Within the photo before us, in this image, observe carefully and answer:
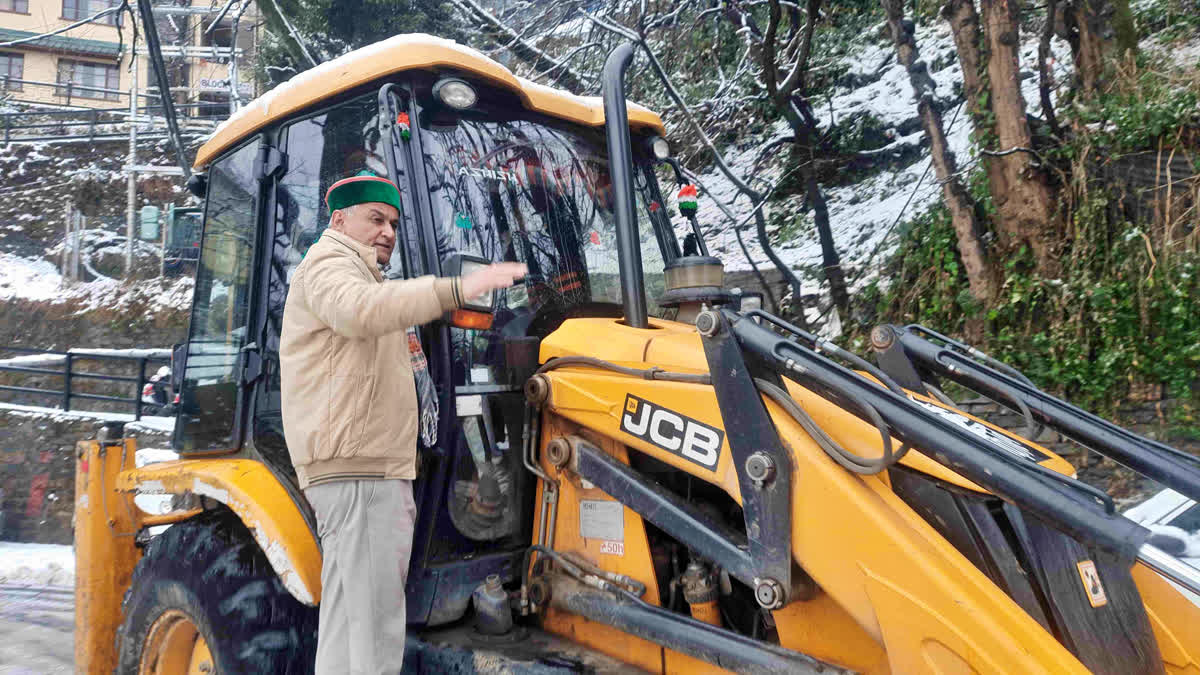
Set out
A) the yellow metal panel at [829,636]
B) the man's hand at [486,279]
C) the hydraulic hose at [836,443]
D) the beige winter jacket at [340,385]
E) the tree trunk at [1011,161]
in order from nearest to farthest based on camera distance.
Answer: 1. the hydraulic hose at [836,443]
2. the yellow metal panel at [829,636]
3. the man's hand at [486,279]
4. the beige winter jacket at [340,385]
5. the tree trunk at [1011,161]

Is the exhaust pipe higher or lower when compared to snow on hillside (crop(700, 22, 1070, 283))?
lower

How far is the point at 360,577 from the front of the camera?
2.37m

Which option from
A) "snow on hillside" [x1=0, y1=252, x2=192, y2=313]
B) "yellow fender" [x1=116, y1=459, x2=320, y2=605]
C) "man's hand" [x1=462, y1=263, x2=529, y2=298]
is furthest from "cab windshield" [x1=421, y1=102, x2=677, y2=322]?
"snow on hillside" [x1=0, y1=252, x2=192, y2=313]

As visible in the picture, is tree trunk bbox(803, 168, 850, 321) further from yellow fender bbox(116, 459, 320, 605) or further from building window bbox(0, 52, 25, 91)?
building window bbox(0, 52, 25, 91)

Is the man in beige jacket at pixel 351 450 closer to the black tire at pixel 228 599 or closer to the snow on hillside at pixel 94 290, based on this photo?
the black tire at pixel 228 599

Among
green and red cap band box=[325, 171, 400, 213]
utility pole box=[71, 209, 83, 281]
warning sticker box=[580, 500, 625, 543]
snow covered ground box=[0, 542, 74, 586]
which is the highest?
utility pole box=[71, 209, 83, 281]

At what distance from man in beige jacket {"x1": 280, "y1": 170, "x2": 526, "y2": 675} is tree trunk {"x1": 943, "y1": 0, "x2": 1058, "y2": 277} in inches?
208

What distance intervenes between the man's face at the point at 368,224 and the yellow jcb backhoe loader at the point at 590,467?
9 centimetres

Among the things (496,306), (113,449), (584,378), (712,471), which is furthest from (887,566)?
(113,449)

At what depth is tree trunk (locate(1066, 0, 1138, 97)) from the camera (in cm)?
653

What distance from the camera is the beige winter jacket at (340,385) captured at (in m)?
2.37

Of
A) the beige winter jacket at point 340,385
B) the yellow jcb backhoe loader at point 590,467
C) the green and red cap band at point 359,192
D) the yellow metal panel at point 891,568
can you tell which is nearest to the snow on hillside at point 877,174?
the yellow jcb backhoe loader at point 590,467

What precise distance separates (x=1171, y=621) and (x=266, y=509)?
2.62 metres

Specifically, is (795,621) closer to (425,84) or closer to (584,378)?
(584,378)
